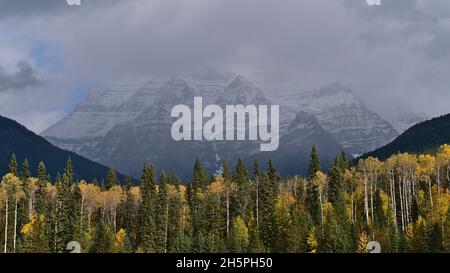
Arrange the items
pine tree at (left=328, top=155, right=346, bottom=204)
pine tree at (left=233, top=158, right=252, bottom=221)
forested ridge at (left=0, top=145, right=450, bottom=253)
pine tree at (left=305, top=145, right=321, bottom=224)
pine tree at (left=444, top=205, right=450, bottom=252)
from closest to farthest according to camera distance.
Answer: pine tree at (left=444, top=205, right=450, bottom=252), forested ridge at (left=0, top=145, right=450, bottom=253), pine tree at (left=305, top=145, right=321, bottom=224), pine tree at (left=328, top=155, right=346, bottom=204), pine tree at (left=233, top=158, right=252, bottom=221)

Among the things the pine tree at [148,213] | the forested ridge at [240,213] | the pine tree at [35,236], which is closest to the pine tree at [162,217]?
the forested ridge at [240,213]

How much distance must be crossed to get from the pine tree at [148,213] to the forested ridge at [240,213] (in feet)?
0.64

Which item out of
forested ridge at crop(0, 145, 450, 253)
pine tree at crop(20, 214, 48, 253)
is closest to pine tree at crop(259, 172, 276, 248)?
forested ridge at crop(0, 145, 450, 253)

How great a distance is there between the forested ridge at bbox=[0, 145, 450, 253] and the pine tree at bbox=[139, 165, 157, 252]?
7.7 inches

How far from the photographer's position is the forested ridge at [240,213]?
76.3 m

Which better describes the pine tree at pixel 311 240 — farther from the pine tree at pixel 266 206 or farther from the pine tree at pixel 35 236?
the pine tree at pixel 35 236

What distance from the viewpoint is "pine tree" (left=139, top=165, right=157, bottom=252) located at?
95019 mm

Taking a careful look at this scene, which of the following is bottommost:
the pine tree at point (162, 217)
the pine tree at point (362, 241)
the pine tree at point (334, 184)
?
the pine tree at point (362, 241)

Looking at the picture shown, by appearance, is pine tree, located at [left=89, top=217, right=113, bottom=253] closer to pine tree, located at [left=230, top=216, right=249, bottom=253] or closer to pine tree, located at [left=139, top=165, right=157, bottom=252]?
pine tree, located at [left=230, top=216, right=249, bottom=253]

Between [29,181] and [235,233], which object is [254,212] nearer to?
[235,233]

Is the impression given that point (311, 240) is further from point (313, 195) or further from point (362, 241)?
point (313, 195)

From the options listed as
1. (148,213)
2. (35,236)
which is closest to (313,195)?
(148,213)
